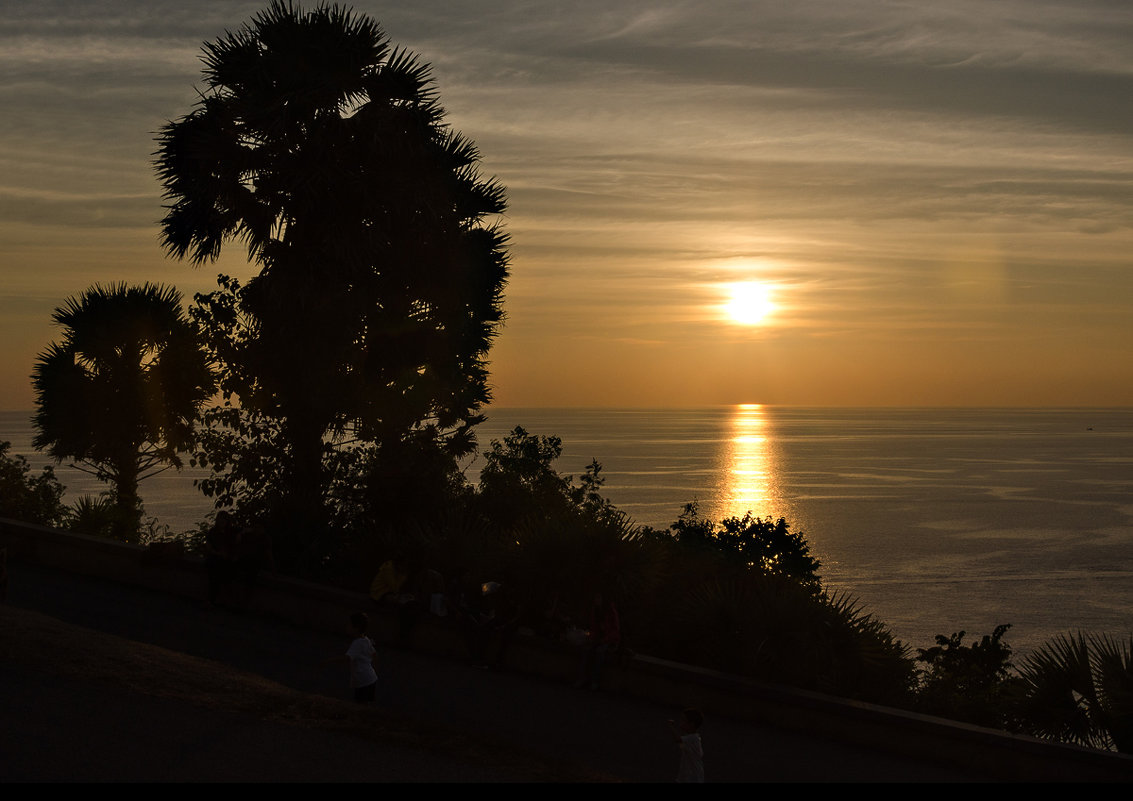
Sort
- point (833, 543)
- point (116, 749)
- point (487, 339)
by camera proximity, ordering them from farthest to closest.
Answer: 1. point (833, 543)
2. point (487, 339)
3. point (116, 749)

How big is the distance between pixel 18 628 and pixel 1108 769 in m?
12.5

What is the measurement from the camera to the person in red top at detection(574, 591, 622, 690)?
14062 mm

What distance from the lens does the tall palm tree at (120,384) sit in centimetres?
3497

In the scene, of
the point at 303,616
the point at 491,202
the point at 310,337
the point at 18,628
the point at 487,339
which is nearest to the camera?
the point at 18,628

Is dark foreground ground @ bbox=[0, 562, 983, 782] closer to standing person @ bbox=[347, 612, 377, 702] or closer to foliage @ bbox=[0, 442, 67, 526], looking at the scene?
standing person @ bbox=[347, 612, 377, 702]

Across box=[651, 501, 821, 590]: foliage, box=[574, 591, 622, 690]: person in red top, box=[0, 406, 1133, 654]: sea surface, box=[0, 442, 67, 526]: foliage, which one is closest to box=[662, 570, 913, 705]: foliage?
box=[574, 591, 622, 690]: person in red top

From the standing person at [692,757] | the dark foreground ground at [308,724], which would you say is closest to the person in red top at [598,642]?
the dark foreground ground at [308,724]

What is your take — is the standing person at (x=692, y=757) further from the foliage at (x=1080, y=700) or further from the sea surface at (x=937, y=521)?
the sea surface at (x=937, y=521)

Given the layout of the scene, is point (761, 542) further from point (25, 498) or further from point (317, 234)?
point (25, 498)

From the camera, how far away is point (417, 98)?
23.1m

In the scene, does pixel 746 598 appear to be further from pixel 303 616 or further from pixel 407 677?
pixel 303 616

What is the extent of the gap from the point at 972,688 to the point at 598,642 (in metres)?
9.27

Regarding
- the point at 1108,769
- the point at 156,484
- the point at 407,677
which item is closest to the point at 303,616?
the point at 407,677

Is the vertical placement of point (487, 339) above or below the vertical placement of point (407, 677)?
above
